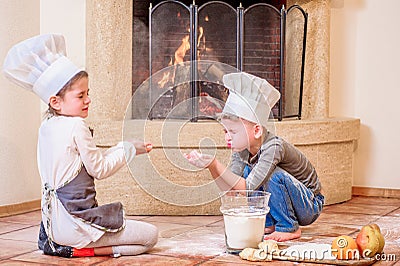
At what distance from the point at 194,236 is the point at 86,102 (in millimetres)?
662

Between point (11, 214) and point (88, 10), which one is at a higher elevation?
point (88, 10)

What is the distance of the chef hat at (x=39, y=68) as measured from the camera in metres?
2.24

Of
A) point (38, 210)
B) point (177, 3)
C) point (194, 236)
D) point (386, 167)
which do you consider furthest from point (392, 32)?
point (38, 210)

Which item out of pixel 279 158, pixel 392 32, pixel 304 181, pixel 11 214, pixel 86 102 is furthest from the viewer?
pixel 392 32

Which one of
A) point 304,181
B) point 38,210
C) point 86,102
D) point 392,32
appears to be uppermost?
point 392,32

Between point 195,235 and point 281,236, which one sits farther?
point 195,235

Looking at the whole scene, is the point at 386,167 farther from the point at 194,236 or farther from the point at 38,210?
the point at 38,210

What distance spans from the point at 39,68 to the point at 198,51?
1.21 metres

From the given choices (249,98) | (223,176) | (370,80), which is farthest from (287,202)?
(370,80)

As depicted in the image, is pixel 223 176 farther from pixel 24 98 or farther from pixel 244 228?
pixel 24 98

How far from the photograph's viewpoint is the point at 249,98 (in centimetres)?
243

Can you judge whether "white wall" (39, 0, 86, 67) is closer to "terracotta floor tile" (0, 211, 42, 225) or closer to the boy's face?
"terracotta floor tile" (0, 211, 42, 225)

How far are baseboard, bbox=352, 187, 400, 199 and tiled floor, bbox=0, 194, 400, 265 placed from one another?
0.63 ft

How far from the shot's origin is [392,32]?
146 inches
